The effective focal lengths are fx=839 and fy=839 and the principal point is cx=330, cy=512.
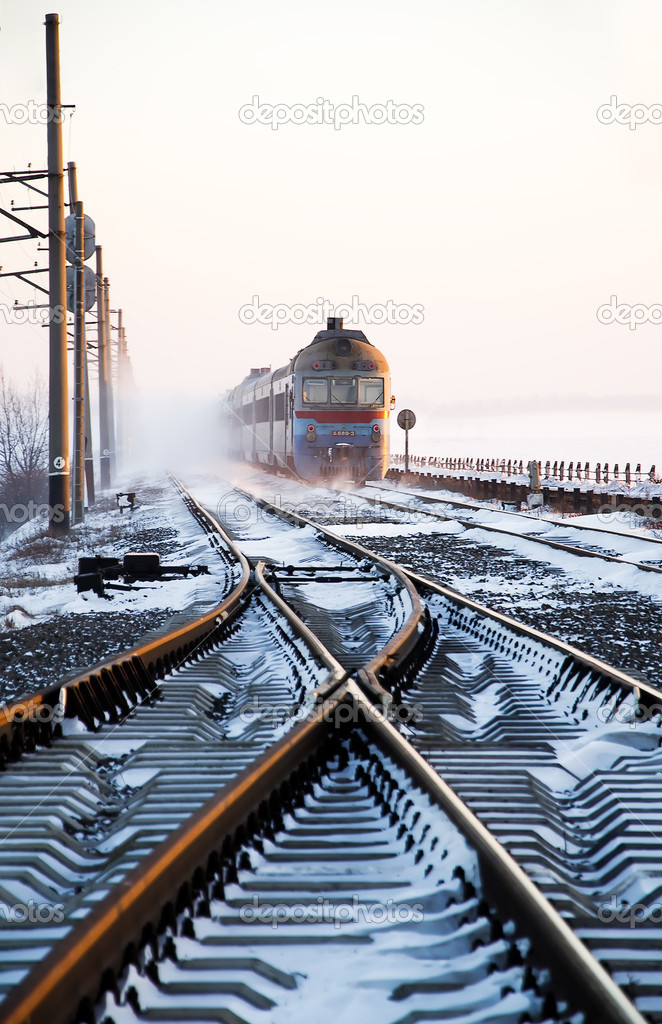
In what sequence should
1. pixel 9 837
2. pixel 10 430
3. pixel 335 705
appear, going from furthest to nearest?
pixel 10 430 < pixel 335 705 < pixel 9 837

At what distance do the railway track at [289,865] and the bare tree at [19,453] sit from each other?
50670mm

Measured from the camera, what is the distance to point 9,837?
3393mm

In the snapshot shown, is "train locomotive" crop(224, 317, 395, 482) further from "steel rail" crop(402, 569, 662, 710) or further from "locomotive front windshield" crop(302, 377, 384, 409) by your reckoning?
"steel rail" crop(402, 569, 662, 710)

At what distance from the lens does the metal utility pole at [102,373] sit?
3091 centimetres

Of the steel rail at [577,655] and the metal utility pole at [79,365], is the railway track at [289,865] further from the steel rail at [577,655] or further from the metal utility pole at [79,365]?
the metal utility pole at [79,365]

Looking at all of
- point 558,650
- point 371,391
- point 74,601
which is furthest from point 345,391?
point 558,650

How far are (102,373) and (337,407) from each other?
50.3 feet

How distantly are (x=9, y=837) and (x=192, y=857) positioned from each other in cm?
110

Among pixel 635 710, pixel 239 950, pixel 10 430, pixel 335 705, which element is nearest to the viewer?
pixel 239 950

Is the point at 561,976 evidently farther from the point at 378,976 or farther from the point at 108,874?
the point at 108,874

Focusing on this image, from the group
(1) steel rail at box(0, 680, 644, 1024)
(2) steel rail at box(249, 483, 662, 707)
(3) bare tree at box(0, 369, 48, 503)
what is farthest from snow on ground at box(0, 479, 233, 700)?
(3) bare tree at box(0, 369, 48, 503)

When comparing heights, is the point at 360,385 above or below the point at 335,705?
above

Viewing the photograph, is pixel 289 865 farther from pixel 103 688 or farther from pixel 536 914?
pixel 103 688

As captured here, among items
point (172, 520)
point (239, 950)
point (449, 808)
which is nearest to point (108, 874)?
point (239, 950)
